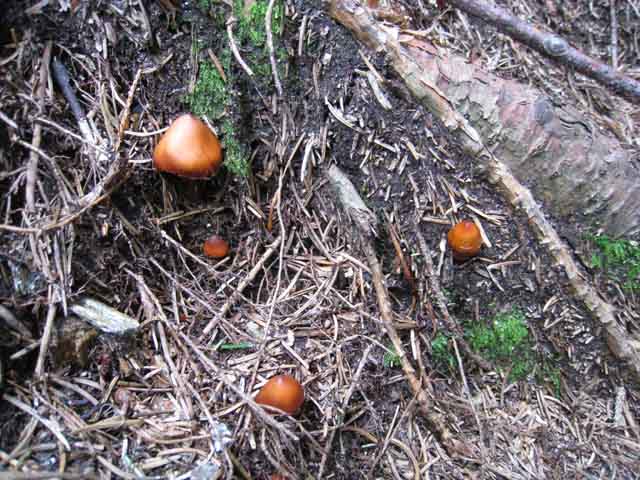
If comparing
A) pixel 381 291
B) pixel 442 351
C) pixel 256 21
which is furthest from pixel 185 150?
pixel 442 351

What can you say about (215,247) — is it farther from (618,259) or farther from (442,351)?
(618,259)

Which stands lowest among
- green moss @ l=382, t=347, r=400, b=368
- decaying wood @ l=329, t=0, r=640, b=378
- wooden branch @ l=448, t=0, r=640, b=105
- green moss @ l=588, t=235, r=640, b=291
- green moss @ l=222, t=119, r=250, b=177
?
green moss @ l=382, t=347, r=400, b=368

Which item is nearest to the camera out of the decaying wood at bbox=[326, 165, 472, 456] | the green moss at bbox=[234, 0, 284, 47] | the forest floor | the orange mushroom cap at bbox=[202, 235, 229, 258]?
the forest floor

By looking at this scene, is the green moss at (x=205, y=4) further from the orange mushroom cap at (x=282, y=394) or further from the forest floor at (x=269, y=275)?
the orange mushroom cap at (x=282, y=394)

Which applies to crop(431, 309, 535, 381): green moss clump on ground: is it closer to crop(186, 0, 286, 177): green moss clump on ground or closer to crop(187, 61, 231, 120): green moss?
crop(186, 0, 286, 177): green moss clump on ground

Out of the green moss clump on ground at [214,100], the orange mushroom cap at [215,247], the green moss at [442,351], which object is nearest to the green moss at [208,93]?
the green moss clump on ground at [214,100]

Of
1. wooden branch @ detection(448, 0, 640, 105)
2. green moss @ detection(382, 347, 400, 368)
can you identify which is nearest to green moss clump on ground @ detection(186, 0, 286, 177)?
wooden branch @ detection(448, 0, 640, 105)

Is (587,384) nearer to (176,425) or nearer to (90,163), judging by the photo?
(176,425)

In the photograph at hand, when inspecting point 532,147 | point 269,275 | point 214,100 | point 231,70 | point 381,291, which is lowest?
point 269,275
